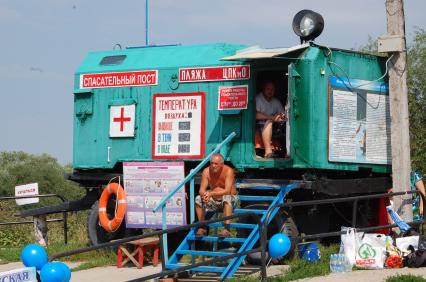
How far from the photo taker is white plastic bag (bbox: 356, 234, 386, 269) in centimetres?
1337

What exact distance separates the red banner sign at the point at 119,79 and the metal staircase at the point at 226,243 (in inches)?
114

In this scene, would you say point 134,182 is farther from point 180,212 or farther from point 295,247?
point 295,247

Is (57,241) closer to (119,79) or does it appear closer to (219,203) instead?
(119,79)

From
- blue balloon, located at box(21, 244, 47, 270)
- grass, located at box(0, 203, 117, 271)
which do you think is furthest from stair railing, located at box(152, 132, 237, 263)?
blue balloon, located at box(21, 244, 47, 270)

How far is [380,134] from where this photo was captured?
16.3 metres

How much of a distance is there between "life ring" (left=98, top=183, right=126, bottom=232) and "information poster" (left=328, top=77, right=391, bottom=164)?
3783 mm

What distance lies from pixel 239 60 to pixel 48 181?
3780cm

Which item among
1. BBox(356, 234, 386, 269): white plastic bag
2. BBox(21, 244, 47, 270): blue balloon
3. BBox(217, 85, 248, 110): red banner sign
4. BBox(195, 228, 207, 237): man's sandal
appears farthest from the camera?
BBox(217, 85, 248, 110): red banner sign

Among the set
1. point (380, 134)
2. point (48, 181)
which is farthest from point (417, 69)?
point (48, 181)

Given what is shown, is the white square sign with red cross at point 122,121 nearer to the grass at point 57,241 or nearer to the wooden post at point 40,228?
the grass at point 57,241

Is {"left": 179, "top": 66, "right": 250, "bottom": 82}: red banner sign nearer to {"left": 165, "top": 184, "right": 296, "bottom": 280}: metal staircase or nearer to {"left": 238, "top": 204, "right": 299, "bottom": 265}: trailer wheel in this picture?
{"left": 165, "top": 184, "right": 296, "bottom": 280}: metal staircase

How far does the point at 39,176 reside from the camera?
5234 centimetres

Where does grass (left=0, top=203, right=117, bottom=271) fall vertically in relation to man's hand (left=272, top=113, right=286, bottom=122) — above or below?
below

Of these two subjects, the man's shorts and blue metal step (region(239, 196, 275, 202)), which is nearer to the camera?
the man's shorts
